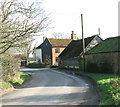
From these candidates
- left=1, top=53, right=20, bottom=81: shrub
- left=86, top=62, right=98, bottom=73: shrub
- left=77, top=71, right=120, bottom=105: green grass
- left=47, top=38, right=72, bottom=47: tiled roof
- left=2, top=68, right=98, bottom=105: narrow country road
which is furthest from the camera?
left=47, top=38, right=72, bottom=47: tiled roof

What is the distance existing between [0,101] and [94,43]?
2378 cm

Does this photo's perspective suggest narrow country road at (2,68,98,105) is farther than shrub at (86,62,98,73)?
No

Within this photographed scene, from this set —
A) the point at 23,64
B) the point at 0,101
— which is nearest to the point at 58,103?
the point at 0,101

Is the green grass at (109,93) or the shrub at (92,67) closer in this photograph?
the green grass at (109,93)

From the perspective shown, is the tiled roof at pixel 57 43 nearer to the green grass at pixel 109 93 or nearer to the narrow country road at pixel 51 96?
the narrow country road at pixel 51 96

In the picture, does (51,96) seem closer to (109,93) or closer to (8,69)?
(109,93)

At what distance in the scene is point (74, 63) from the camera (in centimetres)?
3067

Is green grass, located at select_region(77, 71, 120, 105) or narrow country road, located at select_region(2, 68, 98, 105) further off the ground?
green grass, located at select_region(77, 71, 120, 105)

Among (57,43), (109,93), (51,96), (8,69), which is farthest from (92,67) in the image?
(57,43)

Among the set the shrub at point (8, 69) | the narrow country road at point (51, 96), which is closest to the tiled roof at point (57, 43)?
the shrub at point (8, 69)

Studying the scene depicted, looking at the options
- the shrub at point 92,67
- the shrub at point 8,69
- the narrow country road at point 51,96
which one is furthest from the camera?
the shrub at point 92,67

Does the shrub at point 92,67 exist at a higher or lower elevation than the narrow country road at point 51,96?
higher

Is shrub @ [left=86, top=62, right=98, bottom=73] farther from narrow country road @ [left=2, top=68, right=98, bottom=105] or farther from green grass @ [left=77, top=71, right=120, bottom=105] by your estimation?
green grass @ [left=77, top=71, right=120, bottom=105]

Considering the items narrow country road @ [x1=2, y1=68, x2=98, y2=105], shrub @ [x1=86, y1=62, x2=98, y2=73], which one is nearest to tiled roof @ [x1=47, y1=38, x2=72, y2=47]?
shrub @ [x1=86, y1=62, x2=98, y2=73]
